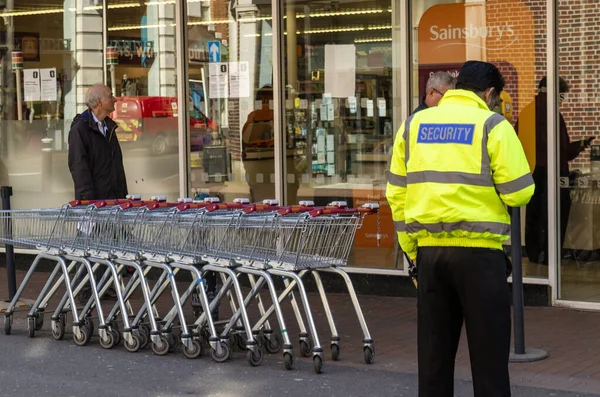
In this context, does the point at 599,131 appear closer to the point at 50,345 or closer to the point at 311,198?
the point at 311,198

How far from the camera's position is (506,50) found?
10.5m

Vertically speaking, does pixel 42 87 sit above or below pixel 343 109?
above

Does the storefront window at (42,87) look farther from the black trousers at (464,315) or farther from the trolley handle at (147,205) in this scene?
the black trousers at (464,315)

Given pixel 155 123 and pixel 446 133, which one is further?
pixel 155 123

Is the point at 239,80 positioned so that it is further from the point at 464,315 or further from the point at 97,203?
the point at 464,315

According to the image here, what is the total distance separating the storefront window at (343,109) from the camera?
36.6ft

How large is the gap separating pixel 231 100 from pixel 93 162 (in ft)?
6.33

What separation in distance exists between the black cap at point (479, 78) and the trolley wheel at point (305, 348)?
10.3 ft

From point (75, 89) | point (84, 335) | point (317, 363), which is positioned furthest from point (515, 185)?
point (75, 89)

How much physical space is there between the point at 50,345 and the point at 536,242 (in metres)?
4.47

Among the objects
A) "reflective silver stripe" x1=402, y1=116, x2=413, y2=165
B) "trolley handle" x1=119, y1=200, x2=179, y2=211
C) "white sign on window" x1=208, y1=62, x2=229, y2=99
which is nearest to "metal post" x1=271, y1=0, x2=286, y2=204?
"white sign on window" x1=208, y1=62, x2=229, y2=99

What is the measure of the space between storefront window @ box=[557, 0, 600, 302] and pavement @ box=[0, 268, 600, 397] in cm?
89

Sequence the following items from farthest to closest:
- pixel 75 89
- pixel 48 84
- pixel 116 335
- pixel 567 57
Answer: pixel 48 84 → pixel 75 89 → pixel 567 57 → pixel 116 335

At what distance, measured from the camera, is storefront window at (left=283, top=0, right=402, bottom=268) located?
440 inches
